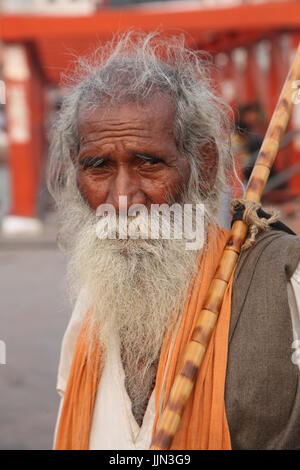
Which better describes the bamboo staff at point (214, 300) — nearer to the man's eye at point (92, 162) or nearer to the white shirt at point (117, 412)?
the white shirt at point (117, 412)

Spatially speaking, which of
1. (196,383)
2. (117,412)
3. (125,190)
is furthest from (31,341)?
(196,383)

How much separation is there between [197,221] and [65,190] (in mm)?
546

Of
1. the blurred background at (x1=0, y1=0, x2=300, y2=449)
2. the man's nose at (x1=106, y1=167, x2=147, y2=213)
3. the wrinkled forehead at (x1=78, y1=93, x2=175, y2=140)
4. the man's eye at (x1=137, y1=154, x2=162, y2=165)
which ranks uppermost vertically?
the blurred background at (x1=0, y1=0, x2=300, y2=449)

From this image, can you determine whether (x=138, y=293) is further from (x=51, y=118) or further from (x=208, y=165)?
(x=51, y=118)

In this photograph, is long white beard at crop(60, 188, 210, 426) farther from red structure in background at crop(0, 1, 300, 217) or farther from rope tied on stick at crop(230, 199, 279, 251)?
red structure in background at crop(0, 1, 300, 217)

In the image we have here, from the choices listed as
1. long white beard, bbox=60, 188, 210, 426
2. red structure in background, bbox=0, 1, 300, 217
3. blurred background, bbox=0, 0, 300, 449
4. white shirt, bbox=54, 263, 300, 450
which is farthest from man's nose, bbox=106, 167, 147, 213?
red structure in background, bbox=0, 1, 300, 217

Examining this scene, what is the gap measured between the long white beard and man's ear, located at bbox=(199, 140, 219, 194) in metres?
0.21

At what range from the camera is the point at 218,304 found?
1723 millimetres

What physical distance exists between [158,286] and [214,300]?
22 cm

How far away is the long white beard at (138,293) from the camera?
1.86m

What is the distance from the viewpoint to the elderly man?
165 cm

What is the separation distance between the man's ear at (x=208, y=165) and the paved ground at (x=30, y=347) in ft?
2.35

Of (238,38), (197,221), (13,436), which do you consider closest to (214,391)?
(197,221)

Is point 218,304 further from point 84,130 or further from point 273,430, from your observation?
point 84,130
